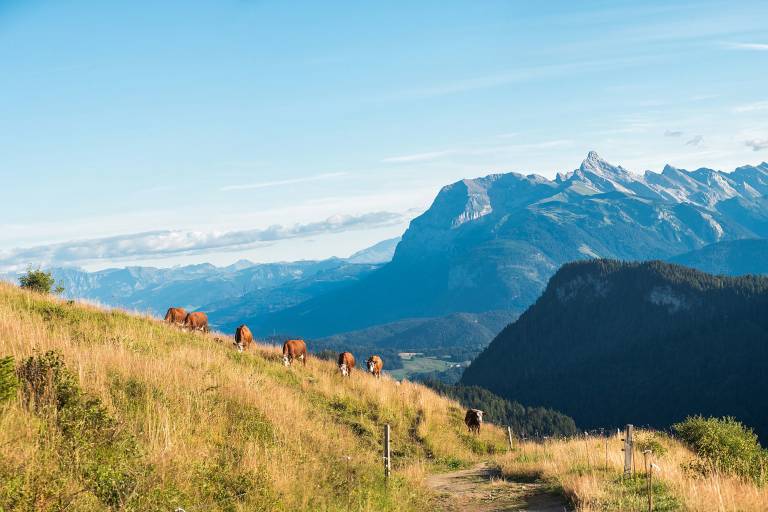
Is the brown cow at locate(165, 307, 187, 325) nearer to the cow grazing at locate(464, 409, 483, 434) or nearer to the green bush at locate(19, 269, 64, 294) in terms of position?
the green bush at locate(19, 269, 64, 294)

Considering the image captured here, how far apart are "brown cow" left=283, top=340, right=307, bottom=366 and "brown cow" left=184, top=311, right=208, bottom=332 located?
4.03 meters

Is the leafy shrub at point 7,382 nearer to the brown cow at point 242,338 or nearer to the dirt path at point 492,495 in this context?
the dirt path at point 492,495

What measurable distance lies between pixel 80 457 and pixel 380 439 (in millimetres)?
15199

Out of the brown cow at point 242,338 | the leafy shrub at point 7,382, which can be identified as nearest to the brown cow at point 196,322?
the brown cow at point 242,338

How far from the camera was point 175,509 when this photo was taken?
884 centimetres

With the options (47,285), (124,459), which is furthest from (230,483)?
(47,285)

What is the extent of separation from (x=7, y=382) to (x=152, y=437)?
2.47 metres

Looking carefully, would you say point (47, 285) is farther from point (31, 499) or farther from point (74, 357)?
point (31, 499)

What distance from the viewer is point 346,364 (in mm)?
30312

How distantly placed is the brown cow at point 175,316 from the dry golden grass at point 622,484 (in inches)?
637

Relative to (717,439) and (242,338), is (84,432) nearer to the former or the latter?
(242,338)

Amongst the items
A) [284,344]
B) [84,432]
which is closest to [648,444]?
[284,344]

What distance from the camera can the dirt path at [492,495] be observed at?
13.8 meters

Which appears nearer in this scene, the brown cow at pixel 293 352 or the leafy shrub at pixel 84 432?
the leafy shrub at pixel 84 432
